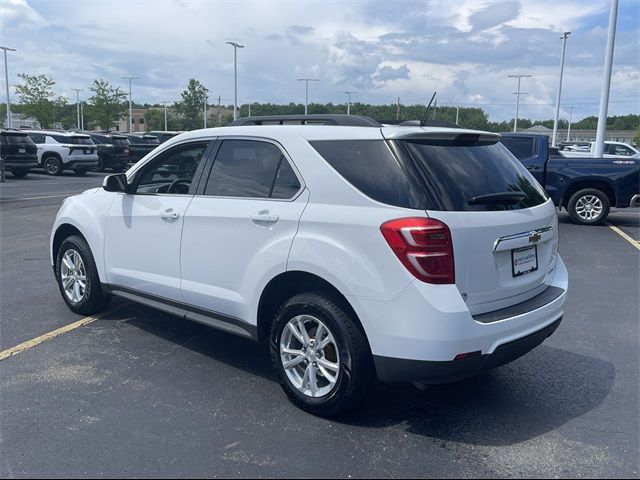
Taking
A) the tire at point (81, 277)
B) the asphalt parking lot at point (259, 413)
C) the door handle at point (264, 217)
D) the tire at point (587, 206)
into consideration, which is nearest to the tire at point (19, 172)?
the tire at point (81, 277)

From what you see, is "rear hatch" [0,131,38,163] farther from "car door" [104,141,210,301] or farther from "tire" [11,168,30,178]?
"car door" [104,141,210,301]

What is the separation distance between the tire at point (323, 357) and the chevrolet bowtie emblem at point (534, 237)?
1.23 m

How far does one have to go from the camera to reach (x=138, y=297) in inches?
189

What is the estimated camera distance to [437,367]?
10.2 feet

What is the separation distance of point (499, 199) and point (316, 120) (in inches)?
54.6

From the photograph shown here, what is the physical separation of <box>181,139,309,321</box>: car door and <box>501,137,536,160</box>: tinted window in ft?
31.3

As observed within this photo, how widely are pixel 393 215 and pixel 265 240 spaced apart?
945 millimetres

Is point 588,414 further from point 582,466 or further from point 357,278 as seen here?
point 357,278

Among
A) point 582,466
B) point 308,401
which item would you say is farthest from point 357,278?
point 582,466

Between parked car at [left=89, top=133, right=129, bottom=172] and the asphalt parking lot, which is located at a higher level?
parked car at [left=89, top=133, right=129, bottom=172]

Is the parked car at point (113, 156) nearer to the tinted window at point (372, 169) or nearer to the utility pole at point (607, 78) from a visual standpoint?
the utility pole at point (607, 78)

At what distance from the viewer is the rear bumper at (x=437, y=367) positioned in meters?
3.13

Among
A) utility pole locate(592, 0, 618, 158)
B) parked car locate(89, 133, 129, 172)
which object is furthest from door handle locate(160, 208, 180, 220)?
parked car locate(89, 133, 129, 172)

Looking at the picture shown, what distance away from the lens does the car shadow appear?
11.5ft
